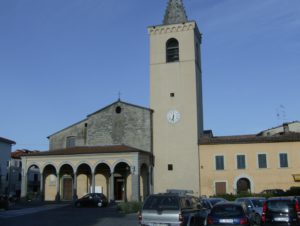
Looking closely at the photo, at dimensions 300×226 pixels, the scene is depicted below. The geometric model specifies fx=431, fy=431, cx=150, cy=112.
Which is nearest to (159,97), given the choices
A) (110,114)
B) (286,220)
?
(110,114)

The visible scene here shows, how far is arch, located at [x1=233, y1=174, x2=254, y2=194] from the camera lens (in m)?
41.1

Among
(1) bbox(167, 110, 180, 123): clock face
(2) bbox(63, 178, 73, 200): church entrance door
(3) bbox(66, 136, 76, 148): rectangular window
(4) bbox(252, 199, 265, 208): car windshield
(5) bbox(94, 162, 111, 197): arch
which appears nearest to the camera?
(4) bbox(252, 199, 265, 208): car windshield

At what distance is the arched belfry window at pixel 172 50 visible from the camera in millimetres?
44938

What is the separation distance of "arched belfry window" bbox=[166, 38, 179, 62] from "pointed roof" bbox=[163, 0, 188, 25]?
2140 millimetres

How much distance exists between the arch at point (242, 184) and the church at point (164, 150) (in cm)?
9

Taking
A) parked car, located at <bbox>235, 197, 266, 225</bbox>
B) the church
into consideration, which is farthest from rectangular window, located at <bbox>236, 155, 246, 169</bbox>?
parked car, located at <bbox>235, 197, 266, 225</bbox>

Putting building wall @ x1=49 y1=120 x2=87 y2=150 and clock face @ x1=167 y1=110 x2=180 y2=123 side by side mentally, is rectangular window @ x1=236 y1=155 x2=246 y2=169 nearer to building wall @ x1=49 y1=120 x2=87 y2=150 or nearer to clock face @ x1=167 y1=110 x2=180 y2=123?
clock face @ x1=167 y1=110 x2=180 y2=123

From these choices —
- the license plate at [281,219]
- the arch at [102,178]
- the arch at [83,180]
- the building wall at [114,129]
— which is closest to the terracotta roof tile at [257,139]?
the building wall at [114,129]

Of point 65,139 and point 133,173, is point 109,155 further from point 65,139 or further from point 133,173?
point 65,139

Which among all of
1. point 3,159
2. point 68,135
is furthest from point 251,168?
point 3,159

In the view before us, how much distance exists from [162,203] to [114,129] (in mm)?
28389

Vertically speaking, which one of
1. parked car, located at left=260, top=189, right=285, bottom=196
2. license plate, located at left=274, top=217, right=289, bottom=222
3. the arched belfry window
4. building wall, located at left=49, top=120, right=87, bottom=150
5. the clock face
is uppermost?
the arched belfry window

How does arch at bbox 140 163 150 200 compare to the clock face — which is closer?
arch at bbox 140 163 150 200

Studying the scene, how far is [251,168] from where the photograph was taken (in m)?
41.2
